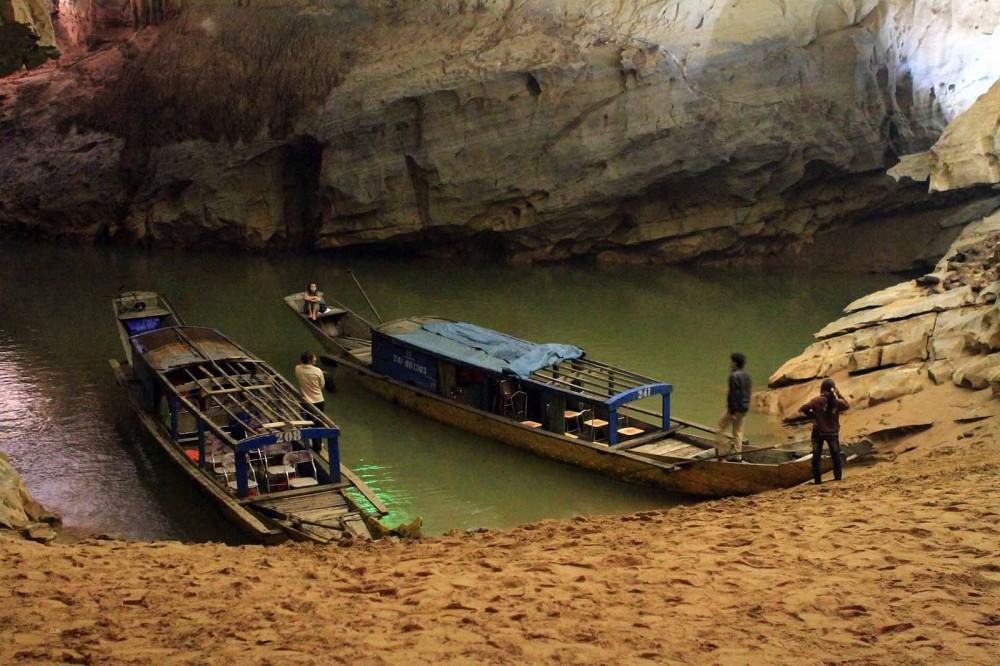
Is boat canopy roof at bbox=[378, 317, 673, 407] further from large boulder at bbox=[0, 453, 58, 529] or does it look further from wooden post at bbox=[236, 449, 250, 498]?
large boulder at bbox=[0, 453, 58, 529]

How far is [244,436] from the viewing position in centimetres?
1166

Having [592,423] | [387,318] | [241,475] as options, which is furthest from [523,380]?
[387,318]

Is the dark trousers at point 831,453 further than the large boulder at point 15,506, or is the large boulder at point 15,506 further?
the dark trousers at point 831,453

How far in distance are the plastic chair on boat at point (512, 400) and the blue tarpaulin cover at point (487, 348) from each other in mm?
337

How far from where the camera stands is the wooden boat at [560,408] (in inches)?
415

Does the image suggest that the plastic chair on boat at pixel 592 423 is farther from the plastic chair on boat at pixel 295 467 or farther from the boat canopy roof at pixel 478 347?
the plastic chair on boat at pixel 295 467

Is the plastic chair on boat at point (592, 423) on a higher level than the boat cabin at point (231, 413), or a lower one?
lower

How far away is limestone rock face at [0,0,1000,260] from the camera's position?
2300 cm

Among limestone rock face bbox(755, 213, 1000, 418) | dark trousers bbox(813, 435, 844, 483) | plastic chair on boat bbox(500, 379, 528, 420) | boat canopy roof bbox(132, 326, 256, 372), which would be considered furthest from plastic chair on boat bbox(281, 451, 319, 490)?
limestone rock face bbox(755, 213, 1000, 418)

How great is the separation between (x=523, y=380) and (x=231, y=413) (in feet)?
12.0

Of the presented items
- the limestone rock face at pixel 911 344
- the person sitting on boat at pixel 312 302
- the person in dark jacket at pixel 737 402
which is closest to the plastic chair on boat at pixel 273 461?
the person in dark jacket at pixel 737 402

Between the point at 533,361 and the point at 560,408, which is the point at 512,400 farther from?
the point at 560,408

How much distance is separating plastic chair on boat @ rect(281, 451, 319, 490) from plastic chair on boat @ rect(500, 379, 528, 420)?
3.07 m

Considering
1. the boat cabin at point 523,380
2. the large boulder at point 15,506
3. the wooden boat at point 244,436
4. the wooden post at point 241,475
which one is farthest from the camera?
the boat cabin at point 523,380
